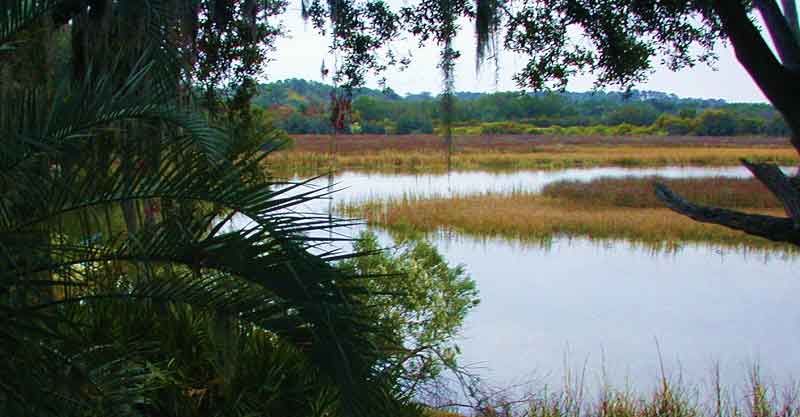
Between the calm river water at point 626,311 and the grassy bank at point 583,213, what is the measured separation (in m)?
0.37

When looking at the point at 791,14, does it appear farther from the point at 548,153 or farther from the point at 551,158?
the point at 548,153

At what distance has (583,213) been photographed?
13.2 m

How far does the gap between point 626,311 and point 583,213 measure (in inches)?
142

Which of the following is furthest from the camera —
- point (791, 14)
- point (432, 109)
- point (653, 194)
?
point (653, 194)

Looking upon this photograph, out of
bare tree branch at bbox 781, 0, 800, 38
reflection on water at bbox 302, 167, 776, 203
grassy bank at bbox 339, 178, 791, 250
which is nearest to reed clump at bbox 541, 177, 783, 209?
grassy bank at bbox 339, 178, 791, 250

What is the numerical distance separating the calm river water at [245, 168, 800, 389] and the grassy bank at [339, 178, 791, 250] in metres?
0.37

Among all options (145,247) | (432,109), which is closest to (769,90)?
(432,109)

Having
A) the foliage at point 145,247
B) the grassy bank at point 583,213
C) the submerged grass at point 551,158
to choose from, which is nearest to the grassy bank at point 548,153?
the submerged grass at point 551,158

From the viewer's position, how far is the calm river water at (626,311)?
826cm

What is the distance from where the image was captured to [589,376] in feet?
28.0

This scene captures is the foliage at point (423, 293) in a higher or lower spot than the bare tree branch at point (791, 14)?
lower

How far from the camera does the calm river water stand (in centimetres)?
826

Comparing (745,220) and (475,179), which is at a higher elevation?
(745,220)

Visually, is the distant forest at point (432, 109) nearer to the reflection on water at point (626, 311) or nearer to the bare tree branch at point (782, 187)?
the bare tree branch at point (782, 187)
